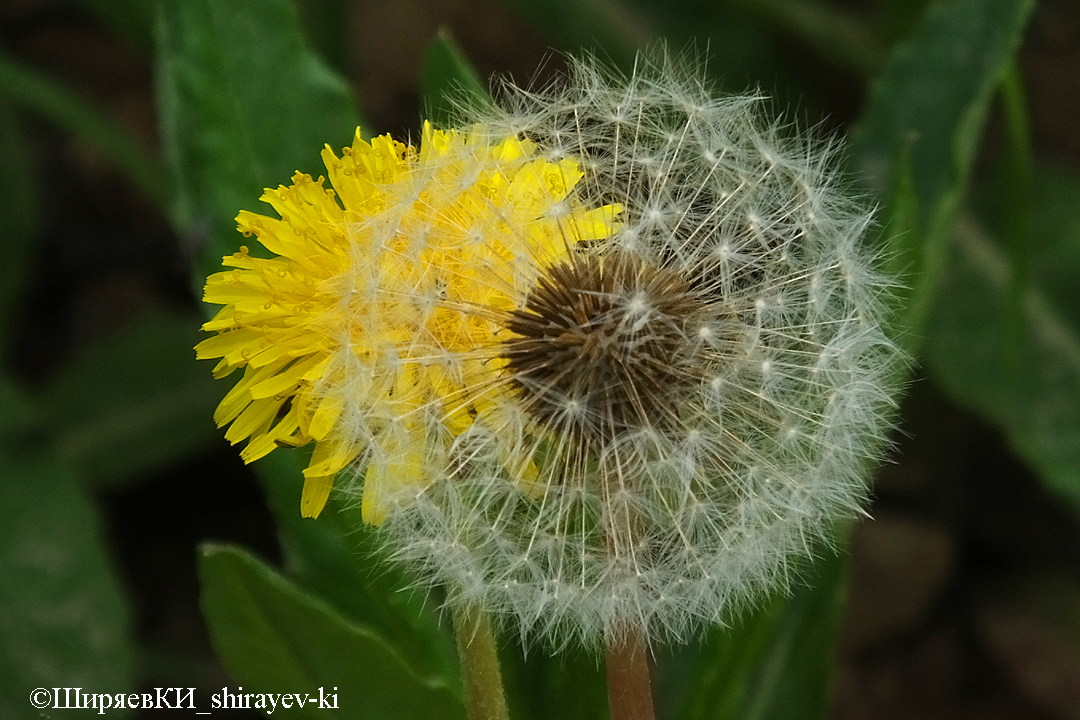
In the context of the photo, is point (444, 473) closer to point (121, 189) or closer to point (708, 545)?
point (708, 545)

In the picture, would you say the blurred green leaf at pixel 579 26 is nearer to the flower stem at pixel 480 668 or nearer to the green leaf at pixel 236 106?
the green leaf at pixel 236 106

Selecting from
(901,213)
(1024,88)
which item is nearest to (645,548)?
(901,213)

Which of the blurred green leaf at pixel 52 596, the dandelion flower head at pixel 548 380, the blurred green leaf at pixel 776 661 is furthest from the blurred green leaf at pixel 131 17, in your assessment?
the blurred green leaf at pixel 776 661

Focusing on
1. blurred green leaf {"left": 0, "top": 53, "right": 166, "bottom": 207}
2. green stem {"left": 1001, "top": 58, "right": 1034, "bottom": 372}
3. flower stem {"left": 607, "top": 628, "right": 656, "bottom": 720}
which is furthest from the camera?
blurred green leaf {"left": 0, "top": 53, "right": 166, "bottom": 207}

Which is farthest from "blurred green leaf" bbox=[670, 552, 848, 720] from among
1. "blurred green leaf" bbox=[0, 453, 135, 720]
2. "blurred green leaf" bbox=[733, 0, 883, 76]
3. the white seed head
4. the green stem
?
"blurred green leaf" bbox=[733, 0, 883, 76]

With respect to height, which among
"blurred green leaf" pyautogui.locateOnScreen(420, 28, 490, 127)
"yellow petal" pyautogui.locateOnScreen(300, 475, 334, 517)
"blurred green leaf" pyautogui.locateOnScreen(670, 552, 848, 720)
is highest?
"blurred green leaf" pyautogui.locateOnScreen(420, 28, 490, 127)

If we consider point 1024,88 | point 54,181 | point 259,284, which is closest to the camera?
point 259,284

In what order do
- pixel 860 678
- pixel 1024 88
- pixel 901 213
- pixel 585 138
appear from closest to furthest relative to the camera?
pixel 585 138, pixel 901 213, pixel 860 678, pixel 1024 88

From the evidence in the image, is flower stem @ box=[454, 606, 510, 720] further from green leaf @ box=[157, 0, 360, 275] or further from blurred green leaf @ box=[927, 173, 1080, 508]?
blurred green leaf @ box=[927, 173, 1080, 508]
